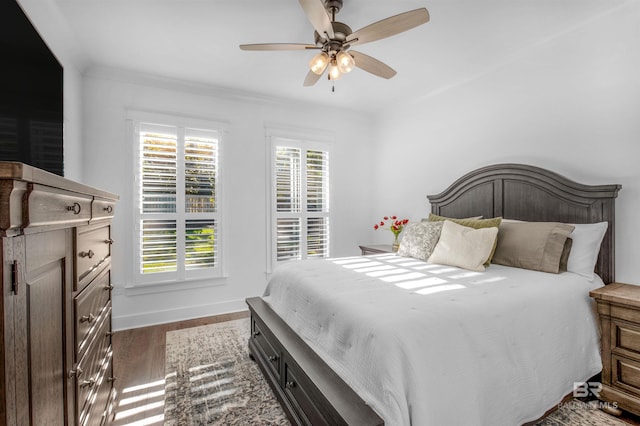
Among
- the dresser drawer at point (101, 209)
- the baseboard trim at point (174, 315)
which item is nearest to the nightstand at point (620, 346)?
the dresser drawer at point (101, 209)

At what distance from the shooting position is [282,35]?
2.64 meters

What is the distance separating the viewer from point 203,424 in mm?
1829

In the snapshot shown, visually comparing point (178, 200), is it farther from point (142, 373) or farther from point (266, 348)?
point (266, 348)

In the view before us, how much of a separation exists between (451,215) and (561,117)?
53.4 inches

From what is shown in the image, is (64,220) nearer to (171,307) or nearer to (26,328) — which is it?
(26,328)

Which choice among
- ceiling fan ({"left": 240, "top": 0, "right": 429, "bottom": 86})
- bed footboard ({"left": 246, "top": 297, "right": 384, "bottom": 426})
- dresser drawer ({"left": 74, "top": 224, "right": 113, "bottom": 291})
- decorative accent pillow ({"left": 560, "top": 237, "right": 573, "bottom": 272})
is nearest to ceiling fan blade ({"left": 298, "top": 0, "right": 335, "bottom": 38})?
ceiling fan ({"left": 240, "top": 0, "right": 429, "bottom": 86})

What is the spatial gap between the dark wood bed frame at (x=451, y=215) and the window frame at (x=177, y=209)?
132 cm

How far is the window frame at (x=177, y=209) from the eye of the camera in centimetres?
338

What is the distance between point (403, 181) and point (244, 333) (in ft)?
9.41

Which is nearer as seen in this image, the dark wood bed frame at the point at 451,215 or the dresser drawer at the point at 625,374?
the dark wood bed frame at the point at 451,215

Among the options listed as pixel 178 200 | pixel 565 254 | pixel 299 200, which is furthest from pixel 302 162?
pixel 565 254

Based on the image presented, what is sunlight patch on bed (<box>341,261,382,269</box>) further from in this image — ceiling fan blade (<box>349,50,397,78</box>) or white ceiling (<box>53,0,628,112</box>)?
white ceiling (<box>53,0,628,112</box>)

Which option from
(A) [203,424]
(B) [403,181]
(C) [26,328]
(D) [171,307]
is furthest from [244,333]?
(B) [403,181]

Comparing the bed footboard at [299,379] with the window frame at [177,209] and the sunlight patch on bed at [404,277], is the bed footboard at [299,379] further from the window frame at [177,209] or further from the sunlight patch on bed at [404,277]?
the window frame at [177,209]
